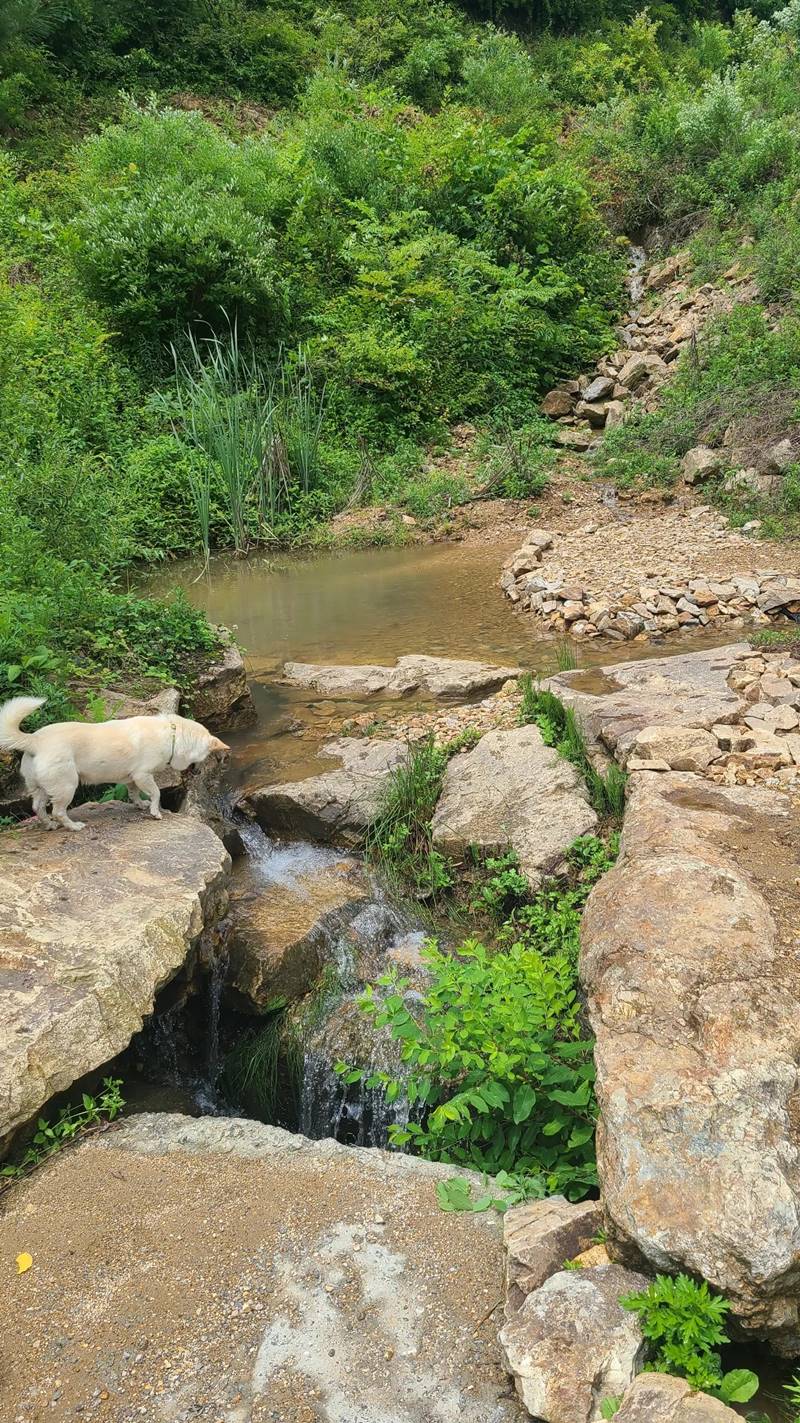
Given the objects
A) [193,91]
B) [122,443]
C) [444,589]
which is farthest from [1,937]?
[193,91]

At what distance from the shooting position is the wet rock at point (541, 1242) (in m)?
2.18

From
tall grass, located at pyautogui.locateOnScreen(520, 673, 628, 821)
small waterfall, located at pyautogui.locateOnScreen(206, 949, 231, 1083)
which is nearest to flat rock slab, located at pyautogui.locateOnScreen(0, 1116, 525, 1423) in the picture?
small waterfall, located at pyautogui.locateOnScreen(206, 949, 231, 1083)

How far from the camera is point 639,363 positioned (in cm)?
1485

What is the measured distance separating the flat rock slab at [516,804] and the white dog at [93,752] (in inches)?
57.5

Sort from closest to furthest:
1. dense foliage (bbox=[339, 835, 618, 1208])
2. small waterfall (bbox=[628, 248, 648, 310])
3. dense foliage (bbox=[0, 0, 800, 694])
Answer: dense foliage (bbox=[339, 835, 618, 1208])
dense foliage (bbox=[0, 0, 800, 694])
small waterfall (bbox=[628, 248, 648, 310])

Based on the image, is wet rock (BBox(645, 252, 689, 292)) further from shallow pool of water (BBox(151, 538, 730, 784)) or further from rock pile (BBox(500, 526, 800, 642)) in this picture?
rock pile (BBox(500, 526, 800, 642))

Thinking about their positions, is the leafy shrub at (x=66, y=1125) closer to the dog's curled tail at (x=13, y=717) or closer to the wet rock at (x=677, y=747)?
the dog's curled tail at (x=13, y=717)

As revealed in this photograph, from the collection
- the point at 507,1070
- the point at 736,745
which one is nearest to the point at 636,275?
the point at 736,745

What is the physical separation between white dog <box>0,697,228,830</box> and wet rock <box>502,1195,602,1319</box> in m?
2.74

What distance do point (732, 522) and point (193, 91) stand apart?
1803cm

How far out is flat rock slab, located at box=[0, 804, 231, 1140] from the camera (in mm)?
2863

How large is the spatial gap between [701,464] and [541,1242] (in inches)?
436

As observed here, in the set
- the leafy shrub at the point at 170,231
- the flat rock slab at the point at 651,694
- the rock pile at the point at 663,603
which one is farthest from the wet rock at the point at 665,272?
the flat rock slab at the point at 651,694

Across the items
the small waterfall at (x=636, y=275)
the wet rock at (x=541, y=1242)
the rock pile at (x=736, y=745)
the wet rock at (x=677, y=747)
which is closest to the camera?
the wet rock at (x=541, y=1242)
